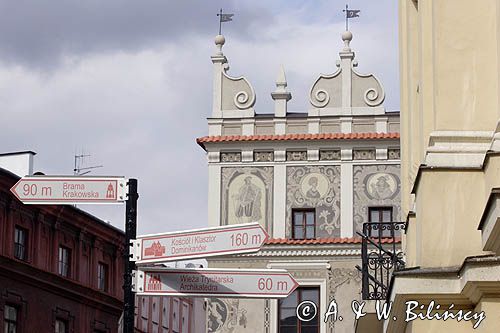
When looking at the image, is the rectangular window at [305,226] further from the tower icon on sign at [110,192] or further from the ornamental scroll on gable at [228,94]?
the tower icon on sign at [110,192]

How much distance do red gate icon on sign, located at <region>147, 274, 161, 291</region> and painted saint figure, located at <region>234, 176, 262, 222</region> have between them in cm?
2415

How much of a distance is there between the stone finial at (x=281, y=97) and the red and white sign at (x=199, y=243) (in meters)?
25.1

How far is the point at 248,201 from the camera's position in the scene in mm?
35406

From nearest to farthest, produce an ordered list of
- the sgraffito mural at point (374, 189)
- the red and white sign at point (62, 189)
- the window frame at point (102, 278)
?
the red and white sign at point (62, 189) → the sgraffito mural at point (374, 189) → the window frame at point (102, 278)

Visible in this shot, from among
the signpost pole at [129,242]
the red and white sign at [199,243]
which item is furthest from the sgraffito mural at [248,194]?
the signpost pole at [129,242]

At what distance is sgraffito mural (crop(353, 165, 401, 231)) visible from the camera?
3534 centimetres

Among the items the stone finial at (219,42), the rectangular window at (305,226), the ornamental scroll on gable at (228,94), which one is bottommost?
the rectangular window at (305,226)

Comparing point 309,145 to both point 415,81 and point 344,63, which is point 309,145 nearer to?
point 344,63

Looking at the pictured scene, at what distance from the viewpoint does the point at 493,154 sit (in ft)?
31.7

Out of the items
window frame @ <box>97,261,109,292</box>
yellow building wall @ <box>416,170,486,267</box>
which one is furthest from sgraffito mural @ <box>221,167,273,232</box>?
yellow building wall @ <box>416,170,486,267</box>

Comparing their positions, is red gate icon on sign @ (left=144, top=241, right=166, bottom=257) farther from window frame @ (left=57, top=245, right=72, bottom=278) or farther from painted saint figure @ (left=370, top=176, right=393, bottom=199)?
window frame @ (left=57, top=245, right=72, bottom=278)

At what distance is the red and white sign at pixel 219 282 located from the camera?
11.1 meters

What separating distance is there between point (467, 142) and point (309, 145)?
25191mm

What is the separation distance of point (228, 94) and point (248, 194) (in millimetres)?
3084
